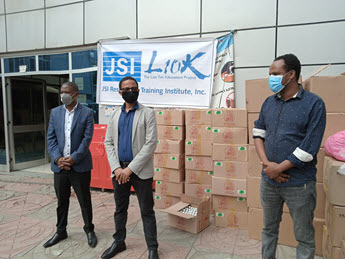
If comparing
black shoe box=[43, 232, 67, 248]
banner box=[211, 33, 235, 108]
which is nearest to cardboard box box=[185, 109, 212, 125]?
banner box=[211, 33, 235, 108]

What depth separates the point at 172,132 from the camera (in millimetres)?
3842

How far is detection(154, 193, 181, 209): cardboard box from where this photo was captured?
12.7ft

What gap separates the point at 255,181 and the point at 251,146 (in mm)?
411

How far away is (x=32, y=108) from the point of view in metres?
6.62

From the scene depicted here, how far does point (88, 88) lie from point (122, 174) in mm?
3363

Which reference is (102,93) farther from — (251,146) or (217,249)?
(217,249)

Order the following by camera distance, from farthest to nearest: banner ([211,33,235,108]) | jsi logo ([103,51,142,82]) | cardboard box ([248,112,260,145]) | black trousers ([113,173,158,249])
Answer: jsi logo ([103,51,142,82]), banner ([211,33,235,108]), cardboard box ([248,112,260,145]), black trousers ([113,173,158,249])

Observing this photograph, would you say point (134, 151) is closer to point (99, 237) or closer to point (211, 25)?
point (99, 237)

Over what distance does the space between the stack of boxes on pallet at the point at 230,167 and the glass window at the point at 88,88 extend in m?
2.82

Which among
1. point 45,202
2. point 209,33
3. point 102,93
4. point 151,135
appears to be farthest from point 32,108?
point 151,135

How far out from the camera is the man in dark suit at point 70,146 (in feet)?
9.16

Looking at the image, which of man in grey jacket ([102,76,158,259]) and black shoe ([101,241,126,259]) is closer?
man in grey jacket ([102,76,158,259])

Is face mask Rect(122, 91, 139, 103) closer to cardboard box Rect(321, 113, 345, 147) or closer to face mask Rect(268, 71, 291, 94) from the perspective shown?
face mask Rect(268, 71, 291, 94)

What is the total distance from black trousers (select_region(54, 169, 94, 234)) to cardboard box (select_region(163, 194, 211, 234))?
3.08 ft
